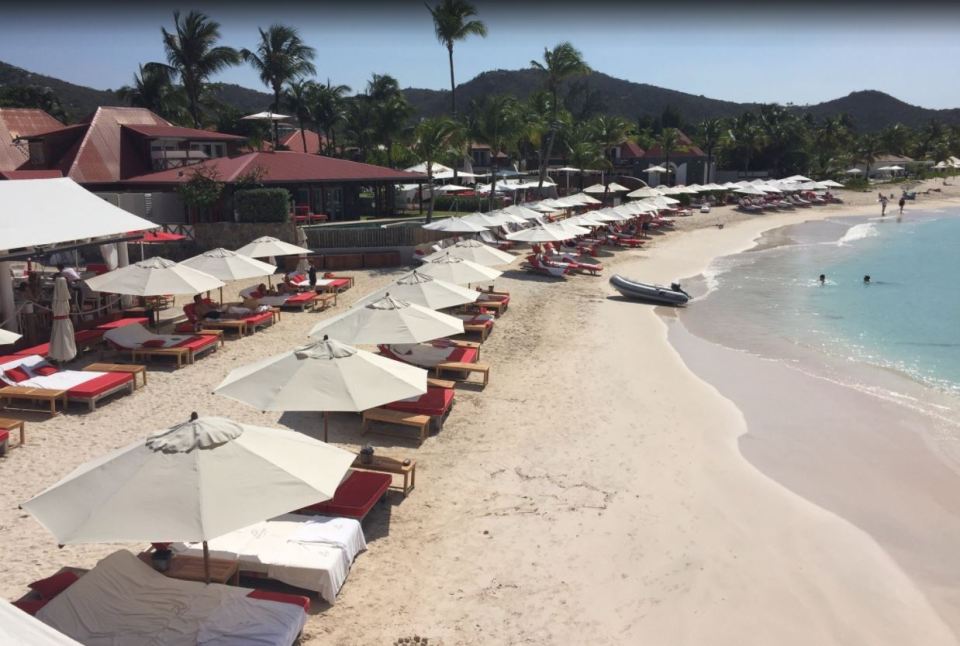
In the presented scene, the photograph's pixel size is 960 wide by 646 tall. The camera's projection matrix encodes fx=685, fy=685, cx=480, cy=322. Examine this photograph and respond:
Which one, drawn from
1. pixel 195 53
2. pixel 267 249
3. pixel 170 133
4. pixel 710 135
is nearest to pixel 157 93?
pixel 195 53

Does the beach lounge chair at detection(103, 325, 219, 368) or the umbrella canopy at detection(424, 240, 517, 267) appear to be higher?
the umbrella canopy at detection(424, 240, 517, 267)

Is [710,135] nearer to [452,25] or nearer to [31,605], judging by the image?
[452,25]

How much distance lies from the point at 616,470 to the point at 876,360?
35.5 feet

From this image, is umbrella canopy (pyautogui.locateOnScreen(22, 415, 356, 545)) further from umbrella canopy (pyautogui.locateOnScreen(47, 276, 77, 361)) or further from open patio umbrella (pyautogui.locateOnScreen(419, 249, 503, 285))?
open patio umbrella (pyautogui.locateOnScreen(419, 249, 503, 285))

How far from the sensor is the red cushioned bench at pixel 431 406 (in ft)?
36.6

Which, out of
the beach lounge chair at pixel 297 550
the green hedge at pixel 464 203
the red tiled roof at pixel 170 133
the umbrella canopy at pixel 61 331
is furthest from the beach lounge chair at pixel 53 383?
the green hedge at pixel 464 203

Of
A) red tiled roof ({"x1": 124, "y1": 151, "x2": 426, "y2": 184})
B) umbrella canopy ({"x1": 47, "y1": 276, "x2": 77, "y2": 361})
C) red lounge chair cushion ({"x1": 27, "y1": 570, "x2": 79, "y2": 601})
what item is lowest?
red lounge chair cushion ({"x1": 27, "y1": 570, "x2": 79, "y2": 601})

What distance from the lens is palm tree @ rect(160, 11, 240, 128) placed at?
40938 millimetres

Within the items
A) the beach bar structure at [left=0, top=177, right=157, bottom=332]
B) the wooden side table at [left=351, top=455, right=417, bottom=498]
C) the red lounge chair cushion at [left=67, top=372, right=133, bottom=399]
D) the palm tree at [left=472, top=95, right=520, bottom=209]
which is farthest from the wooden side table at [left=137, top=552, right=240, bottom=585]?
the palm tree at [left=472, top=95, right=520, bottom=209]

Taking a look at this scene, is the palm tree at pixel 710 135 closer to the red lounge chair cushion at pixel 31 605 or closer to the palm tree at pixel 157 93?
the palm tree at pixel 157 93

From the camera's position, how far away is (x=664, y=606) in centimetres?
707

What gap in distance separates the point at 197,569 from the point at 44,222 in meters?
10.3

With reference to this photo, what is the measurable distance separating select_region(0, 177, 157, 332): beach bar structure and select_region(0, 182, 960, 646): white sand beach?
321cm

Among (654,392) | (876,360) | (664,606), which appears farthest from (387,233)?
(664,606)
